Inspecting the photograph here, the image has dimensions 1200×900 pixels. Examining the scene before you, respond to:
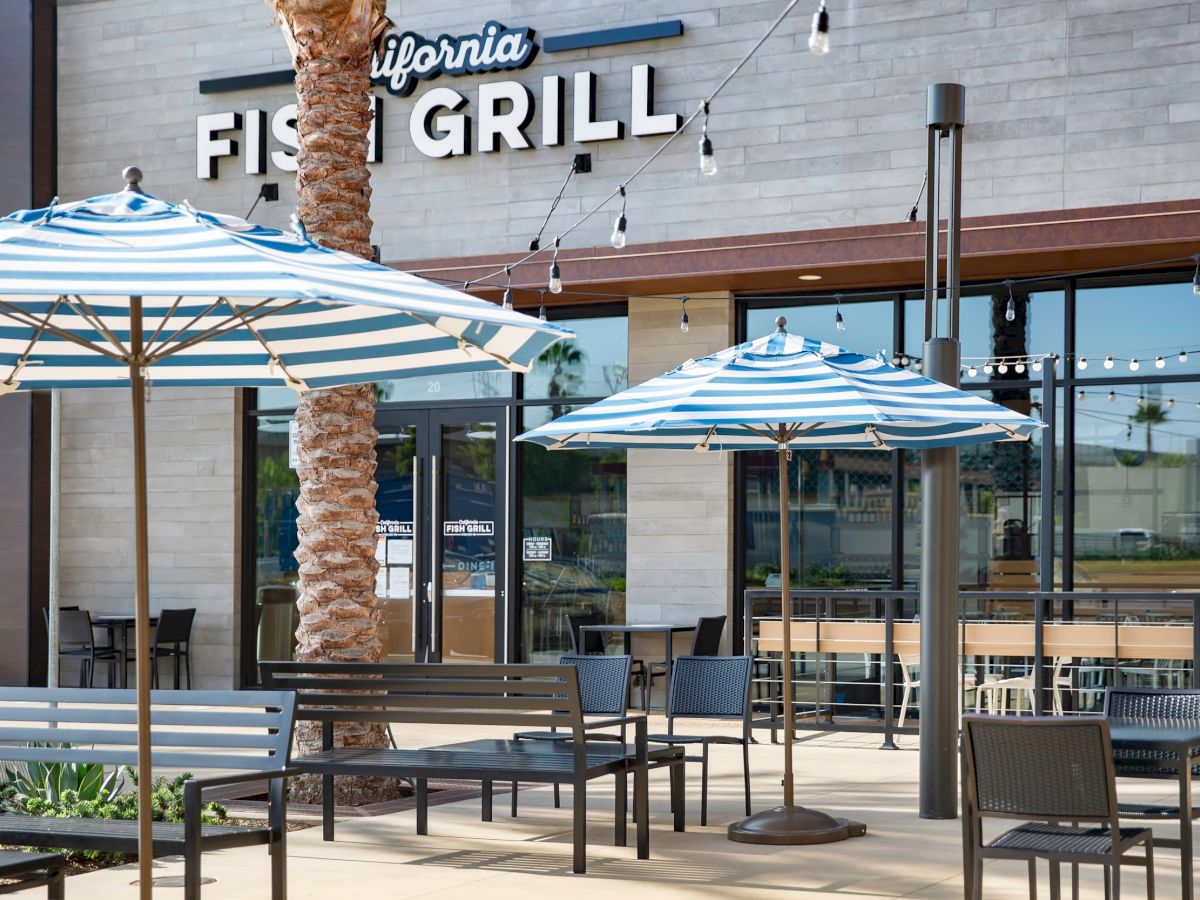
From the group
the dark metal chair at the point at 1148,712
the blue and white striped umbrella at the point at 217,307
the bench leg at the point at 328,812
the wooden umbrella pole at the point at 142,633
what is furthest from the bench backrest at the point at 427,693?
the wooden umbrella pole at the point at 142,633

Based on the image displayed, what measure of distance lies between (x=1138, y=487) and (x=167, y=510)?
9.59 m

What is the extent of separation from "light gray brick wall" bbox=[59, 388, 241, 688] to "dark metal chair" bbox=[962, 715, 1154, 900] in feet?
38.4

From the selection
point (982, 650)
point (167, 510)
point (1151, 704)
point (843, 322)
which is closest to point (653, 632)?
point (982, 650)

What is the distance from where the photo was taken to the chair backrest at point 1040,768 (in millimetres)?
4887

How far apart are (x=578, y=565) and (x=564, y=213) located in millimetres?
3268

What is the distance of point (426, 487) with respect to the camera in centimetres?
1496

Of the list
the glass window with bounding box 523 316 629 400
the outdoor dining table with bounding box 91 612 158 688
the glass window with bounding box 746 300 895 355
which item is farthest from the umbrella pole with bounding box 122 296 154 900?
the outdoor dining table with bounding box 91 612 158 688

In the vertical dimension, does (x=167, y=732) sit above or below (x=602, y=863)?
above

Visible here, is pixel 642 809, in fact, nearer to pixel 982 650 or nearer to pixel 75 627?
pixel 982 650

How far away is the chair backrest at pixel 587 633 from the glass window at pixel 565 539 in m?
0.07

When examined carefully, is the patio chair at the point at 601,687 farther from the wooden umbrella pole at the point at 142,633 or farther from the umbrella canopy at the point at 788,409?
the wooden umbrella pole at the point at 142,633

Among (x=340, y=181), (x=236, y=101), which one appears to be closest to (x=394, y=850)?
(x=340, y=181)

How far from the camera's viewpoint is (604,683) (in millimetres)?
8672

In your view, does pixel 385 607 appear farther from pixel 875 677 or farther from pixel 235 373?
pixel 235 373
